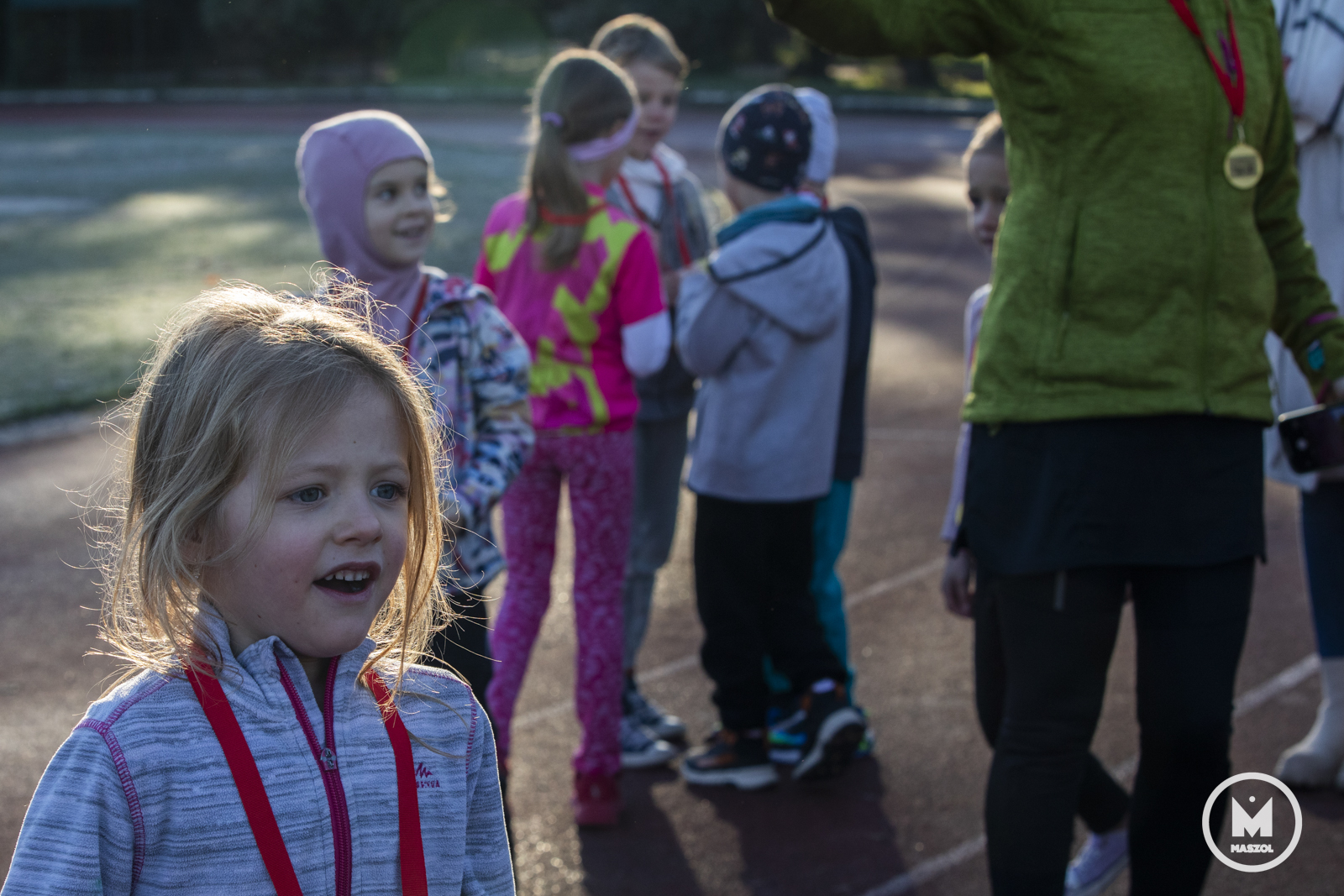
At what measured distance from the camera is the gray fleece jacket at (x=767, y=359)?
400 centimetres

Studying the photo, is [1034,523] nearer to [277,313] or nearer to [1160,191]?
[1160,191]

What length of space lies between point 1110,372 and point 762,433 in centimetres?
164

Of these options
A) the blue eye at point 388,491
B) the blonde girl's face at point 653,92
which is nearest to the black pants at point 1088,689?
the blue eye at point 388,491

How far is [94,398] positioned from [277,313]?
307 inches

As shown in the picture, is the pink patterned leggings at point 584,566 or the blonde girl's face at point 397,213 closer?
the blonde girl's face at point 397,213

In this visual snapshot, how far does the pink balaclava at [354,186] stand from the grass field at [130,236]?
31 centimetres

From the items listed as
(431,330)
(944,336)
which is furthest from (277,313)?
(944,336)

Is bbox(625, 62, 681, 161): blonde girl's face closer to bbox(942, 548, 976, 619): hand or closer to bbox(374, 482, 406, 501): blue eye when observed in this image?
bbox(942, 548, 976, 619): hand

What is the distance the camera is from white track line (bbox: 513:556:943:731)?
4.53 meters

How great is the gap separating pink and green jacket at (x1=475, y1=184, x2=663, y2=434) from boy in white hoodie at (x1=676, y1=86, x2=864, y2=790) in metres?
0.23

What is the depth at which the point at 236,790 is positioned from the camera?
59.7 inches

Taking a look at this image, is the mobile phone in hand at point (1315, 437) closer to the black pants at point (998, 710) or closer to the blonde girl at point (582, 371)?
the black pants at point (998, 710)

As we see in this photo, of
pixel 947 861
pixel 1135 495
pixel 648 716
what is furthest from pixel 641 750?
pixel 1135 495

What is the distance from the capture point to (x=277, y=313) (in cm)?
167
